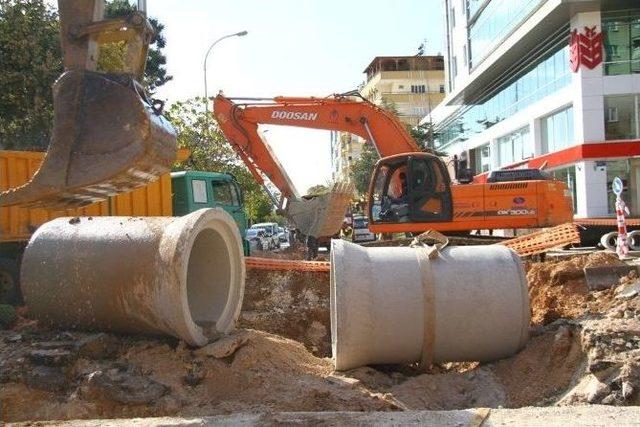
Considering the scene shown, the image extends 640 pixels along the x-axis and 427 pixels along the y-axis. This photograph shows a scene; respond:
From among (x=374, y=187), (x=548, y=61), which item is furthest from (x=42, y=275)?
(x=548, y=61)

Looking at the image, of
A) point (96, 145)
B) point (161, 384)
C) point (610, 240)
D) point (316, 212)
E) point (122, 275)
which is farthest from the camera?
point (316, 212)

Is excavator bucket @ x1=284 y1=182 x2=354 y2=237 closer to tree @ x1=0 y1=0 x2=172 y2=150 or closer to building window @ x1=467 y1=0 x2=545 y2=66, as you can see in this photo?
tree @ x1=0 y1=0 x2=172 y2=150

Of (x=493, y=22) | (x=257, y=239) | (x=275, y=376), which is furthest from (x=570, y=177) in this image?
(x=275, y=376)

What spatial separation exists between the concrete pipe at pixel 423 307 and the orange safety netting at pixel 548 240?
4.36 meters

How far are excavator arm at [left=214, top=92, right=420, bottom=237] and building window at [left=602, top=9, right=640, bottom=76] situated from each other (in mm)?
12858

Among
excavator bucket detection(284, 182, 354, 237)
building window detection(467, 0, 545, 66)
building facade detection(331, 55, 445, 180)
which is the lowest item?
excavator bucket detection(284, 182, 354, 237)

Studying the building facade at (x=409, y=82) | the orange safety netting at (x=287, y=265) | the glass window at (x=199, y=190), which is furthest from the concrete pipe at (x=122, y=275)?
the building facade at (x=409, y=82)

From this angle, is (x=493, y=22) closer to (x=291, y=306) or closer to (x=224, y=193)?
(x=224, y=193)

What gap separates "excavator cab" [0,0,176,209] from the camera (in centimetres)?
532

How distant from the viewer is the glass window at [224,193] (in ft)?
48.9

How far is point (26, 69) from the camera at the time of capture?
16.4m

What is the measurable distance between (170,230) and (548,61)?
26162 mm

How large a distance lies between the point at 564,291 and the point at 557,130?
20690 millimetres

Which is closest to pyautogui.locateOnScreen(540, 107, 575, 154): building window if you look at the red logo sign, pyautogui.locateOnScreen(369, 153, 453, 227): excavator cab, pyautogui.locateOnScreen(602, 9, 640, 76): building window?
the red logo sign
